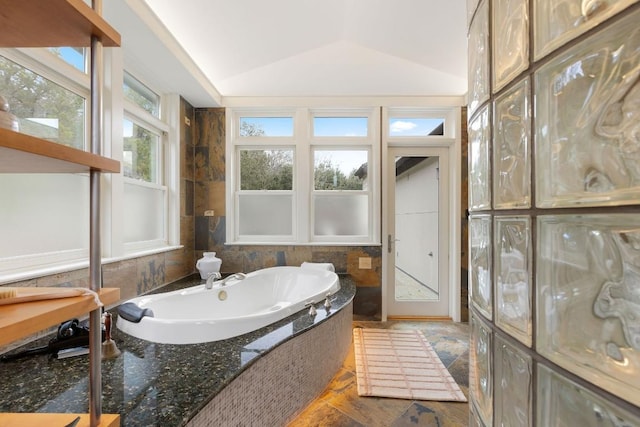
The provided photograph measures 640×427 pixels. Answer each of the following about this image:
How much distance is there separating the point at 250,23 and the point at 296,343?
2.49 metres

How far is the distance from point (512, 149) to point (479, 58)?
258 mm

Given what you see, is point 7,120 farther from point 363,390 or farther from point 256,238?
point 256,238

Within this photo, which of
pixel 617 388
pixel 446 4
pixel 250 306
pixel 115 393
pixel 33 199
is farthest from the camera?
pixel 250 306

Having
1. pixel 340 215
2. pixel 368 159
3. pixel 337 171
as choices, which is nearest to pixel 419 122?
pixel 368 159

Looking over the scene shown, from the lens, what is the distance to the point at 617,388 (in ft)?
1.09

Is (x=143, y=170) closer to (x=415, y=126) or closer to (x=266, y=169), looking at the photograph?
(x=266, y=169)

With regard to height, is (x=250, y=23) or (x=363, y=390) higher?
(x=250, y=23)

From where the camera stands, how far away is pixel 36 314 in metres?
0.49

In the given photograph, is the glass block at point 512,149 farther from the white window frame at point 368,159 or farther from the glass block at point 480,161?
the white window frame at point 368,159

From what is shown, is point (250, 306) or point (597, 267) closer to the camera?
point (597, 267)

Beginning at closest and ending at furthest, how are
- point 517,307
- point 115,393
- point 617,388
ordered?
1. point 617,388
2. point 517,307
3. point 115,393

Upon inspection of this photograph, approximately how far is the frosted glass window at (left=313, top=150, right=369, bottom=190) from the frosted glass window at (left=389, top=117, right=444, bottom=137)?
22.1 inches

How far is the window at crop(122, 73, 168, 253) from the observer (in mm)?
2309

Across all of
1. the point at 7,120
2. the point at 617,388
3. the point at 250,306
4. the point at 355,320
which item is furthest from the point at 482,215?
the point at 355,320
